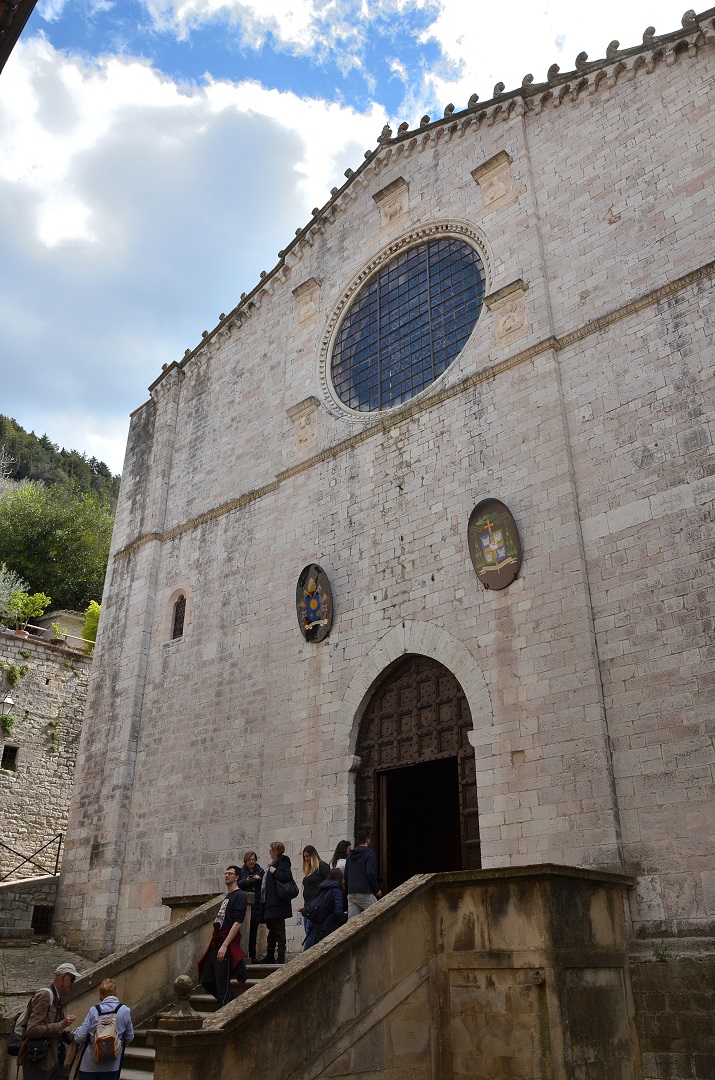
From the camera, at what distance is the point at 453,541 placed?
11.9m

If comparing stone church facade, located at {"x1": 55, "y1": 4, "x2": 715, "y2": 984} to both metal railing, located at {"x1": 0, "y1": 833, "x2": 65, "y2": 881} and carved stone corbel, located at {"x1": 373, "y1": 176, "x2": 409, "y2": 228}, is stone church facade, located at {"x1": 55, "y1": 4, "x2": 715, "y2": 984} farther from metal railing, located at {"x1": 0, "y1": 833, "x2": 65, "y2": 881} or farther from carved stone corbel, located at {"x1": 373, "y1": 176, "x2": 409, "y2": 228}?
metal railing, located at {"x1": 0, "y1": 833, "x2": 65, "y2": 881}

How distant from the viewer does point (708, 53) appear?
11891mm

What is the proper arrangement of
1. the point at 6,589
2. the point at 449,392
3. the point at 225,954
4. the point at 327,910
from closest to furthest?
the point at 225,954, the point at 327,910, the point at 449,392, the point at 6,589

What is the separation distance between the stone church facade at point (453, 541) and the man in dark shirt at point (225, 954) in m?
3.09

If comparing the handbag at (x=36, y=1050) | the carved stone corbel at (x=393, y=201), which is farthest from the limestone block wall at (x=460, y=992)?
the carved stone corbel at (x=393, y=201)

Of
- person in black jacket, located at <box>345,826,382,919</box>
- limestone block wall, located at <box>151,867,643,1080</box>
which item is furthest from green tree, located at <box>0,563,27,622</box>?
limestone block wall, located at <box>151,867,643,1080</box>

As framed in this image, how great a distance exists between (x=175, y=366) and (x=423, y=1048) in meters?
15.2

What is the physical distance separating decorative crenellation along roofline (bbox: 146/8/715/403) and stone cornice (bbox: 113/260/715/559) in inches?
154

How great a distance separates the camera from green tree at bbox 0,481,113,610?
38.1 meters

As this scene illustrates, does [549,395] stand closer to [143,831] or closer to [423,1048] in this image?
[423,1048]

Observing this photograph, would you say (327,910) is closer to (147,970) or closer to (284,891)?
(284,891)

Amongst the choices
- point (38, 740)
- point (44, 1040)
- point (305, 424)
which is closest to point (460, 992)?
point (44, 1040)

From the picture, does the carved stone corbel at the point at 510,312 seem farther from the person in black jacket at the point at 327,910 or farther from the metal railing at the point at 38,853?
the metal railing at the point at 38,853

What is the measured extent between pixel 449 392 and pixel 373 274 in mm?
4118
